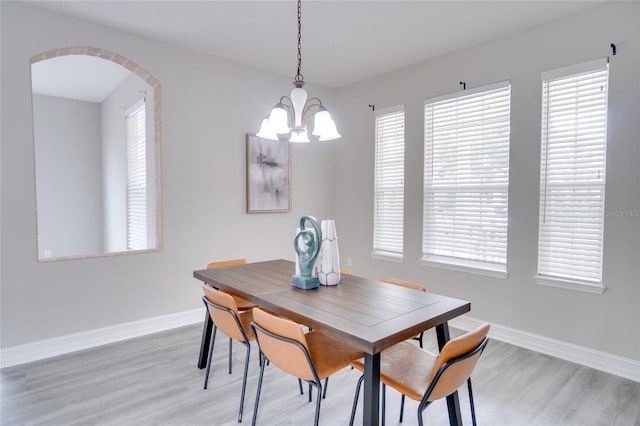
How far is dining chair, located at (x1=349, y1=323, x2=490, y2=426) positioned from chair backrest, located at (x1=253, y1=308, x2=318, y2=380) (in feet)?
1.11

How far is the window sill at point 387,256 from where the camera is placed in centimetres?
410

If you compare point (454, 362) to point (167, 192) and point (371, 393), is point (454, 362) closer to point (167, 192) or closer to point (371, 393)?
point (371, 393)

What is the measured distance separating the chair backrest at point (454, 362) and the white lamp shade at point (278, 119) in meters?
1.48

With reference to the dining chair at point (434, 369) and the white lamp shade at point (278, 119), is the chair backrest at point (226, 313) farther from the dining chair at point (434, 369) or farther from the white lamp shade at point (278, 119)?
the white lamp shade at point (278, 119)

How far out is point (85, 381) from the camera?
248 cm

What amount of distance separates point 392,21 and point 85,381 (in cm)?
360

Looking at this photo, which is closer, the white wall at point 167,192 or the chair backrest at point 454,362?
the chair backrest at point 454,362

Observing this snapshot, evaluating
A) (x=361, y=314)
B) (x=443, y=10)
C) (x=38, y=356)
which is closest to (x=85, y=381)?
(x=38, y=356)

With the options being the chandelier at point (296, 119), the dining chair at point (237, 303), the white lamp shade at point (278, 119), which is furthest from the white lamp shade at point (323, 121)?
the dining chair at point (237, 303)

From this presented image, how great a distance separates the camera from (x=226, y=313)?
205 centimetres

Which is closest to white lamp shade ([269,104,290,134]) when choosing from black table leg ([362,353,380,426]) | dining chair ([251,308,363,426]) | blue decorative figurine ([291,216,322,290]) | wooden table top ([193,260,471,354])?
blue decorative figurine ([291,216,322,290])

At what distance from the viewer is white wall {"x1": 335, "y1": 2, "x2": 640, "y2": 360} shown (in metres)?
2.56

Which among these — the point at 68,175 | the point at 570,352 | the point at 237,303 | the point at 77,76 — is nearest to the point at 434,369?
the point at 237,303

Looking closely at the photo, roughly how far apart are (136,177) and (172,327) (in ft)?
6.54
